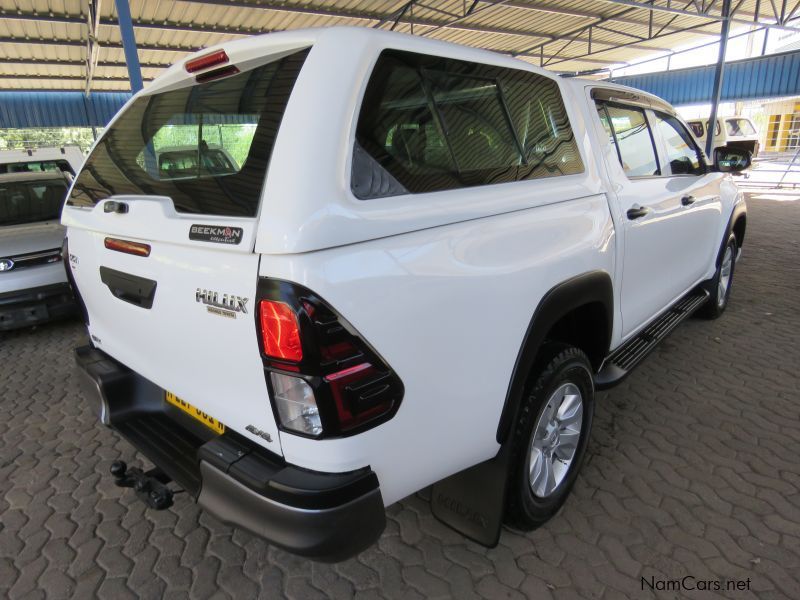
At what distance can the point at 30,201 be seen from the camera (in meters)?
5.69

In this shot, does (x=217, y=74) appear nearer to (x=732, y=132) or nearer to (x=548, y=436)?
(x=548, y=436)

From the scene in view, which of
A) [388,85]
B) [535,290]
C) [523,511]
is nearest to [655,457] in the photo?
[523,511]

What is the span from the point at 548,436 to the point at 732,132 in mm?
22866

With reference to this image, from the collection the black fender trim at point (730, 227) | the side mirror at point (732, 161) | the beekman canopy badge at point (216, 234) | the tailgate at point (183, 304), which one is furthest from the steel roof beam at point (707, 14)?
the beekman canopy badge at point (216, 234)

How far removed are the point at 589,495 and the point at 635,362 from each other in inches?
32.1

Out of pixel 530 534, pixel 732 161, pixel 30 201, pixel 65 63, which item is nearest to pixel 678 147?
pixel 732 161

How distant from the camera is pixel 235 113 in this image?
175 cm

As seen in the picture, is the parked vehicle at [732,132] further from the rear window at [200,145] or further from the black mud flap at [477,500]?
the rear window at [200,145]

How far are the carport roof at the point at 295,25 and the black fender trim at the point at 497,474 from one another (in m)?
10.2

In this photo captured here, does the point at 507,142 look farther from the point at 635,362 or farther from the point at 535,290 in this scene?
the point at 635,362

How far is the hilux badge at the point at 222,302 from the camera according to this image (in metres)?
1.44

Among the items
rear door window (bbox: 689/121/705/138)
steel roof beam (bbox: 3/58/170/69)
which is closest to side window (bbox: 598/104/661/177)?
steel roof beam (bbox: 3/58/170/69)

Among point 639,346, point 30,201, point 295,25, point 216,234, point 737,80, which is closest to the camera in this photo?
point 216,234

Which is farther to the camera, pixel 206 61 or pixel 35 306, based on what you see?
pixel 35 306
